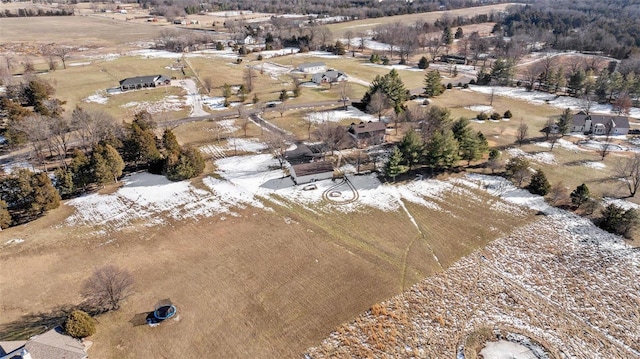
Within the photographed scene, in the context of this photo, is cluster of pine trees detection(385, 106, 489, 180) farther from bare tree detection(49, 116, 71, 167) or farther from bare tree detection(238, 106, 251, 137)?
bare tree detection(49, 116, 71, 167)

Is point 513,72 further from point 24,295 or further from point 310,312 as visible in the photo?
point 24,295

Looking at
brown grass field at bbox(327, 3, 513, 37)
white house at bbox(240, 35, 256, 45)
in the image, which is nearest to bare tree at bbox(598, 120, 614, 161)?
brown grass field at bbox(327, 3, 513, 37)

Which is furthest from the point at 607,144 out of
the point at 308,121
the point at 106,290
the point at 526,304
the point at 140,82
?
the point at 140,82

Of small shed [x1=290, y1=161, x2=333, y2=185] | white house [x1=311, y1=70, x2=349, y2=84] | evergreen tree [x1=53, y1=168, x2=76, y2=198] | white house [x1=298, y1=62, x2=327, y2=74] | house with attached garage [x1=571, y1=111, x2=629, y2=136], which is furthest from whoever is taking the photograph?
white house [x1=298, y1=62, x2=327, y2=74]

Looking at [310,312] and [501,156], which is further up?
[501,156]

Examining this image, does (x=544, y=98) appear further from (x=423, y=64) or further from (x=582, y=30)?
(x=582, y=30)

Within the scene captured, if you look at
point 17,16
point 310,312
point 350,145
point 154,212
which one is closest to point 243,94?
point 350,145
